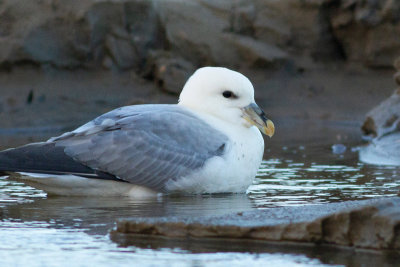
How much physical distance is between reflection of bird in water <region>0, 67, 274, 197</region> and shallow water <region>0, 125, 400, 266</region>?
136 millimetres

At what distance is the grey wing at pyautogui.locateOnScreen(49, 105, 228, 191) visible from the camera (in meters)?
6.75

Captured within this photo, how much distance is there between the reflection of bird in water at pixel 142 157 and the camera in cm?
670

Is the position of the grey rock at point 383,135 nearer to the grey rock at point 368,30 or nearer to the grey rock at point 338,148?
the grey rock at point 338,148

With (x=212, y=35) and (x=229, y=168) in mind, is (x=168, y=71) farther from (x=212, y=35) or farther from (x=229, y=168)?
(x=229, y=168)

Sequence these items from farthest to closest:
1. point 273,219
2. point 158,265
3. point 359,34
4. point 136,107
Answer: point 359,34 → point 136,107 → point 273,219 → point 158,265

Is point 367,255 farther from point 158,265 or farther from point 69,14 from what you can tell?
point 69,14

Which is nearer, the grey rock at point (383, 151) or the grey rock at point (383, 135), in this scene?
the grey rock at point (383, 151)

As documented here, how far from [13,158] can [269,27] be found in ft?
25.2

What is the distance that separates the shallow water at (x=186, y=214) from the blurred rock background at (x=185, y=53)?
11.8 feet

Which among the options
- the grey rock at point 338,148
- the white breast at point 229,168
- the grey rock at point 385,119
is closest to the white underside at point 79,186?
the white breast at point 229,168

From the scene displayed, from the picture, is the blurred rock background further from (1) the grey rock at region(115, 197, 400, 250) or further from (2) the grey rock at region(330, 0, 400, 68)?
(1) the grey rock at region(115, 197, 400, 250)

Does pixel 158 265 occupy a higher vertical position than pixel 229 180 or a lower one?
lower

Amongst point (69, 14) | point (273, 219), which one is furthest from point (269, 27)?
point (273, 219)

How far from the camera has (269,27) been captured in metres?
13.9
